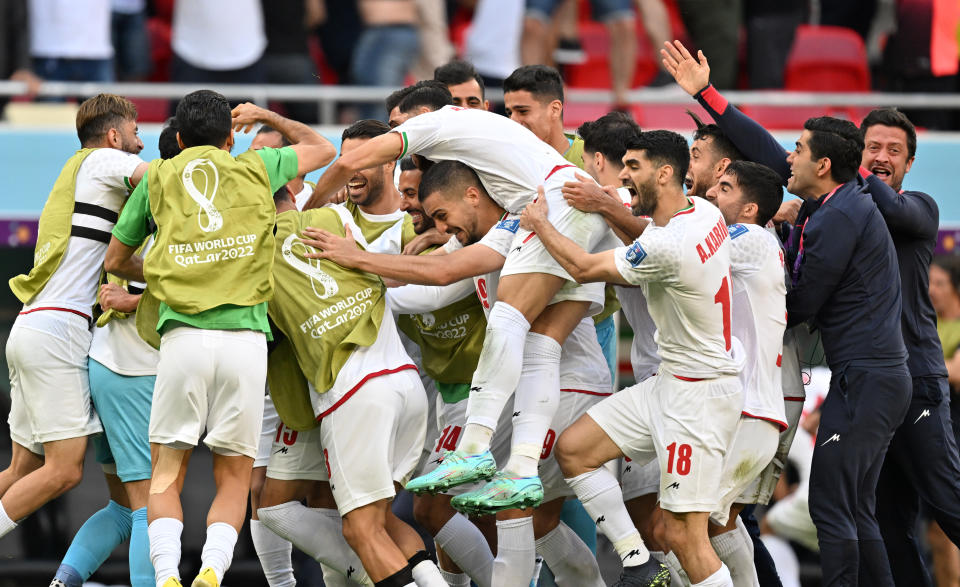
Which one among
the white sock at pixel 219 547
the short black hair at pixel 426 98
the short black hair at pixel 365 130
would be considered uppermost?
the short black hair at pixel 426 98

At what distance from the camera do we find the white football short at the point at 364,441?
5.99 m

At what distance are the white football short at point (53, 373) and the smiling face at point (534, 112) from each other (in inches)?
93.9

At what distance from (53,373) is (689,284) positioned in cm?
306

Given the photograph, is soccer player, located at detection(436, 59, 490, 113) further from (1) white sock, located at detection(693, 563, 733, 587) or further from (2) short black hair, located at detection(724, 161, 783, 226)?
(1) white sock, located at detection(693, 563, 733, 587)

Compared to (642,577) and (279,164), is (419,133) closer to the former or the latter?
(279,164)

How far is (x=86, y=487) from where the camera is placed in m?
10.7

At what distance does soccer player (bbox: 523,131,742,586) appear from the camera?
569 cm

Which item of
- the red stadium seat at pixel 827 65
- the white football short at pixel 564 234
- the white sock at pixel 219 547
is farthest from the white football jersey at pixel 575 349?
the red stadium seat at pixel 827 65

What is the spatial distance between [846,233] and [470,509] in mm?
2055

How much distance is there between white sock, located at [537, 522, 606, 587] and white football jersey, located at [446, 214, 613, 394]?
0.71 metres

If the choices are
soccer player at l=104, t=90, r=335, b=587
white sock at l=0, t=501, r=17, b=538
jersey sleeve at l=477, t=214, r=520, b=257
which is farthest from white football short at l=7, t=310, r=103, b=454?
jersey sleeve at l=477, t=214, r=520, b=257

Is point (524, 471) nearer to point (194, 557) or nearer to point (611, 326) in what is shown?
point (611, 326)

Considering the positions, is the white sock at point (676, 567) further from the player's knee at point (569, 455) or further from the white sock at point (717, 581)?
the player's knee at point (569, 455)

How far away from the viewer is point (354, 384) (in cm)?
601
